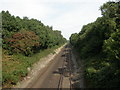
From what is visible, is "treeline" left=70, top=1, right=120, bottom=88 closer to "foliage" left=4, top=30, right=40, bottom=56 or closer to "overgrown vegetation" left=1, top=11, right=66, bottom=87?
"overgrown vegetation" left=1, top=11, right=66, bottom=87

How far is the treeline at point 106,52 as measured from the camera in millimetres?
11469

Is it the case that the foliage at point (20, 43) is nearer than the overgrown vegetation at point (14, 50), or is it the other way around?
the overgrown vegetation at point (14, 50)

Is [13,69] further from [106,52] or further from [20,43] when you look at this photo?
[106,52]

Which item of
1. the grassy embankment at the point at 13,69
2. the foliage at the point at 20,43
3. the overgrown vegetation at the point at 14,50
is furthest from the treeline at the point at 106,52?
the foliage at the point at 20,43

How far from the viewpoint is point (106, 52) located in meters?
18.1

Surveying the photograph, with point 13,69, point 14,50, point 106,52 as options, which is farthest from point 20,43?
point 106,52

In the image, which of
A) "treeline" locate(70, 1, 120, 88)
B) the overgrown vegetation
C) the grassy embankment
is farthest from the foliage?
"treeline" locate(70, 1, 120, 88)

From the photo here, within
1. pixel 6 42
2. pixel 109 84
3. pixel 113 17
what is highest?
pixel 113 17

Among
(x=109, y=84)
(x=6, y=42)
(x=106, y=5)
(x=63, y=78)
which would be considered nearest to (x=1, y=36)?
(x=6, y=42)

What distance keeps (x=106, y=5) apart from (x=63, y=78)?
1505cm

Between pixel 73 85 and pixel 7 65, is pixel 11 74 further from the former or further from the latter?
pixel 73 85

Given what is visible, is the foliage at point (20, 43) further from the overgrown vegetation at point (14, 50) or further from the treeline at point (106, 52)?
the treeline at point (106, 52)

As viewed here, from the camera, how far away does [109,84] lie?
42.4 feet

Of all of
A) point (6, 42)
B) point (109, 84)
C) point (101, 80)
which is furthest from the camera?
point (6, 42)
